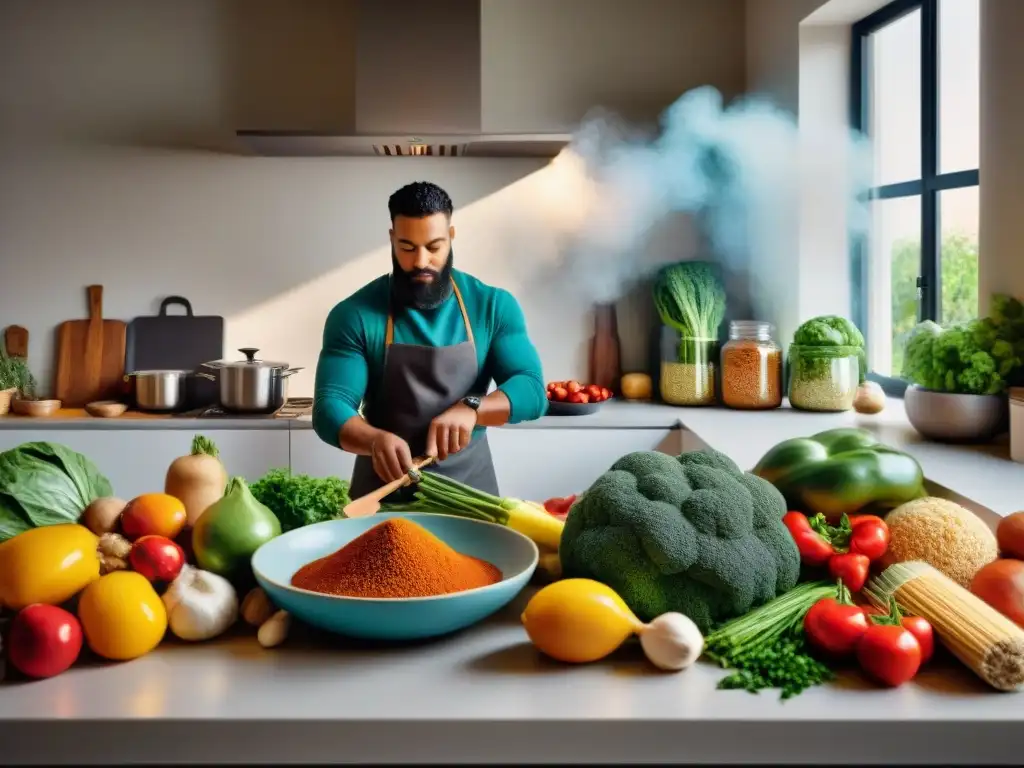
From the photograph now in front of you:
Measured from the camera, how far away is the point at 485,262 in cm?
359

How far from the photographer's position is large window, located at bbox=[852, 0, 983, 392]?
259 cm

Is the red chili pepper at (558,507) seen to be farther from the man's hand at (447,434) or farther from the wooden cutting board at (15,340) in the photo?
the wooden cutting board at (15,340)

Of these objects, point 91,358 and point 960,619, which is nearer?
point 960,619

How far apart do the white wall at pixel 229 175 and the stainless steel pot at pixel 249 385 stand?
454mm

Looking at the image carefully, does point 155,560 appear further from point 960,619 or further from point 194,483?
point 960,619

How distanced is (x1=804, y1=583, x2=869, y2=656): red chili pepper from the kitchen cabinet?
2301 mm

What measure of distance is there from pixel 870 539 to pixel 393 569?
0.61 m

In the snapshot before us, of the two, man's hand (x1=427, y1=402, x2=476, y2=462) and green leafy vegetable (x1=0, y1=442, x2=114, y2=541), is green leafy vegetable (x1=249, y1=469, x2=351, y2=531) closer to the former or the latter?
green leafy vegetable (x1=0, y1=442, x2=114, y2=541)

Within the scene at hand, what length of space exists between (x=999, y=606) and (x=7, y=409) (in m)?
3.26

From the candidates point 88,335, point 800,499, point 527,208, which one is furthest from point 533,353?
point 88,335

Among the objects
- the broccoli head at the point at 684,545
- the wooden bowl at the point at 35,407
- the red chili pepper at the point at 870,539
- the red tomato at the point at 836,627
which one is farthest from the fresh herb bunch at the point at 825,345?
the wooden bowl at the point at 35,407

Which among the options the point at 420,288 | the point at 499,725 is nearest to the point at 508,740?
the point at 499,725

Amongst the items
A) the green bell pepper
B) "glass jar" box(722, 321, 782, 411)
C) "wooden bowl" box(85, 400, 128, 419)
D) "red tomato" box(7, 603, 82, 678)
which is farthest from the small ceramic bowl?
"red tomato" box(7, 603, 82, 678)

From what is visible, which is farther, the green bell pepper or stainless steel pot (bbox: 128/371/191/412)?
stainless steel pot (bbox: 128/371/191/412)
